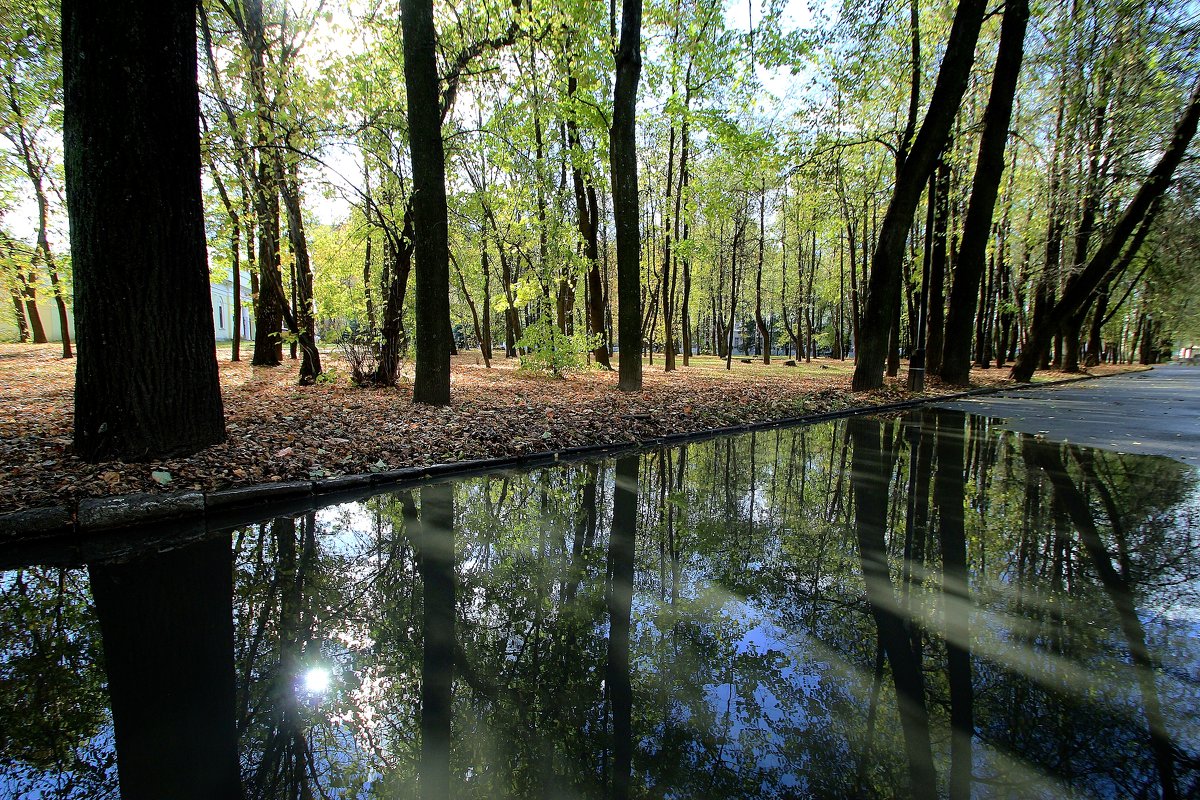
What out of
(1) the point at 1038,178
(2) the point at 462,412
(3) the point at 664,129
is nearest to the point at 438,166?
(2) the point at 462,412

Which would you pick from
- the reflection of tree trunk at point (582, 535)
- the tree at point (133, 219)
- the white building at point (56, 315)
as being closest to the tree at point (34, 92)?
the white building at point (56, 315)

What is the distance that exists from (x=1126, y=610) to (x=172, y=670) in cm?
486

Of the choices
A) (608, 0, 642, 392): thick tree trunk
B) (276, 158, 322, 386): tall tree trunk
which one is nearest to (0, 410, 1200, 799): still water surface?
(608, 0, 642, 392): thick tree trunk

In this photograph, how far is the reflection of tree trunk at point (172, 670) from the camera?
180 centimetres

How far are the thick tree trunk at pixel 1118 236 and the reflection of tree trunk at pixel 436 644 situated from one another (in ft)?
64.3

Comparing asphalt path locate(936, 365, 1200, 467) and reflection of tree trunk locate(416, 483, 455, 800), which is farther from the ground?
asphalt path locate(936, 365, 1200, 467)

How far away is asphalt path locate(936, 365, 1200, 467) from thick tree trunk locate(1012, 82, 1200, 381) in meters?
2.00

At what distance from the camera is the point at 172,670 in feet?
7.76

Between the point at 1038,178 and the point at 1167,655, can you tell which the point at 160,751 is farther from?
the point at 1038,178

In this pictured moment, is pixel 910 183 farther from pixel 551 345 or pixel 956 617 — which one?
pixel 956 617

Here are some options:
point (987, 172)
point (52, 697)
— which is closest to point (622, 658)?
point (52, 697)

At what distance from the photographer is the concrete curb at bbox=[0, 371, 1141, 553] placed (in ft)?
12.6

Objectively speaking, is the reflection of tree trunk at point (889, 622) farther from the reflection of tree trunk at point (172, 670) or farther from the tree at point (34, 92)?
the tree at point (34, 92)

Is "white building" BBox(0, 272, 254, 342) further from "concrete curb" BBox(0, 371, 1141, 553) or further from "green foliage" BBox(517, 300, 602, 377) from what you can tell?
A: "green foliage" BBox(517, 300, 602, 377)
